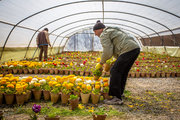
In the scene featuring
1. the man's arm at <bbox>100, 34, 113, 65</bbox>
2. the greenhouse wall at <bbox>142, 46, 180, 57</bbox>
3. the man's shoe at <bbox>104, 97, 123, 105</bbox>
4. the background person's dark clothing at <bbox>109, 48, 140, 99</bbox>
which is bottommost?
the man's shoe at <bbox>104, 97, 123, 105</bbox>

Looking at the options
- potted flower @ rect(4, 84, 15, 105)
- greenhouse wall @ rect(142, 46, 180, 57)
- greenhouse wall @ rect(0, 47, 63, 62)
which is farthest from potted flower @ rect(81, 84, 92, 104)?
greenhouse wall @ rect(142, 46, 180, 57)

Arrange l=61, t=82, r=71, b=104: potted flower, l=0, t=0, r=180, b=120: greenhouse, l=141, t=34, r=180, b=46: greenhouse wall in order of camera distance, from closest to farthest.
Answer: l=0, t=0, r=180, b=120: greenhouse < l=61, t=82, r=71, b=104: potted flower < l=141, t=34, r=180, b=46: greenhouse wall

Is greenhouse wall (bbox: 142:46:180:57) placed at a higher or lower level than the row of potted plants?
higher

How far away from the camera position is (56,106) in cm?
272

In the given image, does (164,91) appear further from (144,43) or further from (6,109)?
(144,43)

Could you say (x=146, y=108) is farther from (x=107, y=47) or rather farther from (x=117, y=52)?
(x=107, y=47)

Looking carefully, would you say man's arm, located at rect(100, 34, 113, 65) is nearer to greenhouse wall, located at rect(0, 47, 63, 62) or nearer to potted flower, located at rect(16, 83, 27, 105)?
potted flower, located at rect(16, 83, 27, 105)

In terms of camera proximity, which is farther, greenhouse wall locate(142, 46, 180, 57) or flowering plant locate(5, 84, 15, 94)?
greenhouse wall locate(142, 46, 180, 57)

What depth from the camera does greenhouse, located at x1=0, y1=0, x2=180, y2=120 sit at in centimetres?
255

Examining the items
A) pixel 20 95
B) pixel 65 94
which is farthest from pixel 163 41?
pixel 20 95

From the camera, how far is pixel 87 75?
233 inches

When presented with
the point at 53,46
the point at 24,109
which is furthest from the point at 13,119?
the point at 53,46

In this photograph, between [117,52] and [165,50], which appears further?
[165,50]

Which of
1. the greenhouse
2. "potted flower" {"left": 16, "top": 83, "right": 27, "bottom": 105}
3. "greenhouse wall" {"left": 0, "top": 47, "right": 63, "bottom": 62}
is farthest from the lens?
"greenhouse wall" {"left": 0, "top": 47, "right": 63, "bottom": 62}
